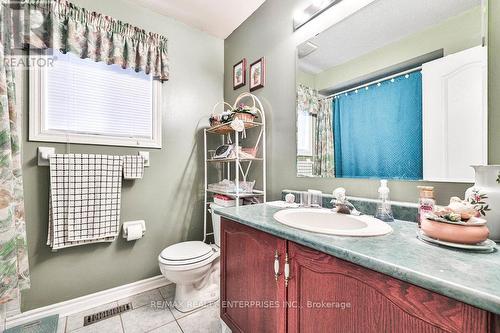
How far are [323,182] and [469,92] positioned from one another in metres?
0.78

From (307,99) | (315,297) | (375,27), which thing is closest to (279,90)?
(307,99)

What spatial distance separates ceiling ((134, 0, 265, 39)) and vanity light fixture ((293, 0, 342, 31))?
0.52 metres

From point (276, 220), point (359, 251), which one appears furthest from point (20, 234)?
point (359, 251)

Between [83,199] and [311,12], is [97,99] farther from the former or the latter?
[311,12]

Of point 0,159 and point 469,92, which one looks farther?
point 0,159

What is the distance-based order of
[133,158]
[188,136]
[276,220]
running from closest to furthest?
1. [276,220]
2. [133,158]
3. [188,136]

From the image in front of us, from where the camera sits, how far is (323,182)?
1.41 meters

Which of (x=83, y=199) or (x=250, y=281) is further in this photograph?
(x=83, y=199)

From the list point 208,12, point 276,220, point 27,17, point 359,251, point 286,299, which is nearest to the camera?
point 359,251

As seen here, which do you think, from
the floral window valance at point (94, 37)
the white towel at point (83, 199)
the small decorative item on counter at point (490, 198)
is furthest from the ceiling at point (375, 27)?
the white towel at point (83, 199)

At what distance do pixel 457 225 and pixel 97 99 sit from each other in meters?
2.29

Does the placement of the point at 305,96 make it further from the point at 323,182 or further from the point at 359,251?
the point at 359,251

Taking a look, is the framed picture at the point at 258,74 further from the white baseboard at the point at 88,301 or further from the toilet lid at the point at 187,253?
the white baseboard at the point at 88,301

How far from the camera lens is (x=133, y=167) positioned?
1.75m
